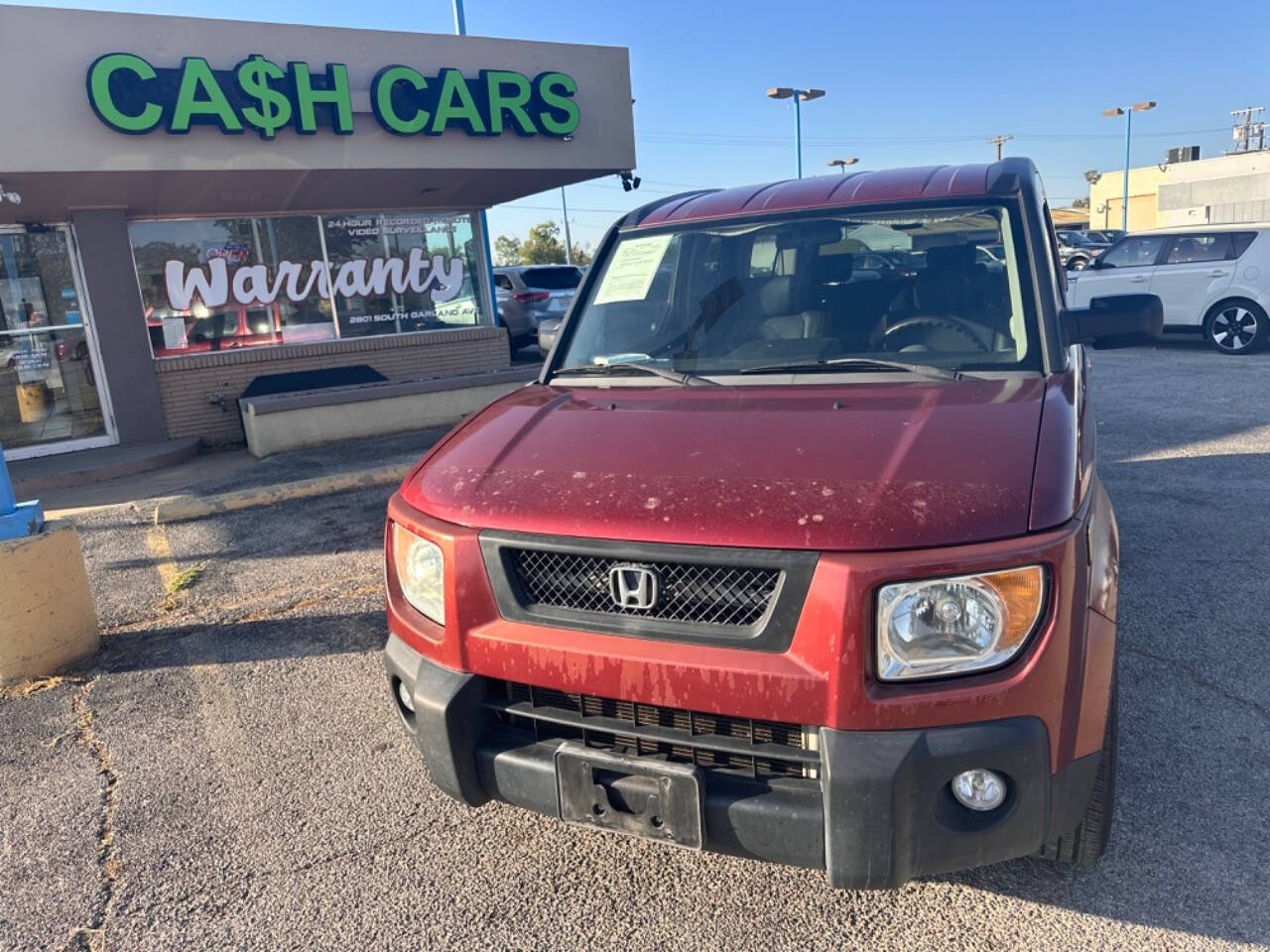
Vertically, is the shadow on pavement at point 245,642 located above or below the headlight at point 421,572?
below

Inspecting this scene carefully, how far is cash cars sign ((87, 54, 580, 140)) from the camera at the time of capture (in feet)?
27.6

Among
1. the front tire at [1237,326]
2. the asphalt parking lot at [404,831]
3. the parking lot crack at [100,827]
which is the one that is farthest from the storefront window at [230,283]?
the front tire at [1237,326]

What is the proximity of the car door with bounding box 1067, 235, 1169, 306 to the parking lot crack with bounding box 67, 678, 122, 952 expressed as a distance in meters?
13.0

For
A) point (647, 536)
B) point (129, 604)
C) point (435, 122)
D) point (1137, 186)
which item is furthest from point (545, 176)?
point (1137, 186)

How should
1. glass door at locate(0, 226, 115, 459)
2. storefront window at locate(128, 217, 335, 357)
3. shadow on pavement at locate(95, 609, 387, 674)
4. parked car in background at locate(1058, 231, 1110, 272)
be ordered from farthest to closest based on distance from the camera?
parked car in background at locate(1058, 231, 1110, 272) < storefront window at locate(128, 217, 335, 357) < glass door at locate(0, 226, 115, 459) < shadow on pavement at locate(95, 609, 387, 674)

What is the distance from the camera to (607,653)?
2.21 meters

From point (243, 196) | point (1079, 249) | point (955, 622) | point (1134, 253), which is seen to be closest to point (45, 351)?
point (243, 196)

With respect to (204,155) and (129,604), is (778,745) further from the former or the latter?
(204,155)

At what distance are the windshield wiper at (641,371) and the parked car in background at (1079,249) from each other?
21.7m

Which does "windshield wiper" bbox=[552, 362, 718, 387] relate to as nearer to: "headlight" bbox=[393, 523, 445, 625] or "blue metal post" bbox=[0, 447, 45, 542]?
"headlight" bbox=[393, 523, 445, 625]

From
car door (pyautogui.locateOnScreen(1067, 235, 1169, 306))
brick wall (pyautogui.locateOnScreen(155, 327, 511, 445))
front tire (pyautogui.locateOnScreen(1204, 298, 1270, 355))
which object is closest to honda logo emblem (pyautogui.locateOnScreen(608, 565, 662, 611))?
brick wall (pyautogui.locateOnScreen(155, 327, 511, 445))

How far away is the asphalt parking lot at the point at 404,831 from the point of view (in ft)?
8.09

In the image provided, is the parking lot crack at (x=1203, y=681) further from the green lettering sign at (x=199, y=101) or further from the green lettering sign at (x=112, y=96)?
the green lettering sign at (x=112, y=96)

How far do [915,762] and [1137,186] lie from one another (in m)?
71.4
